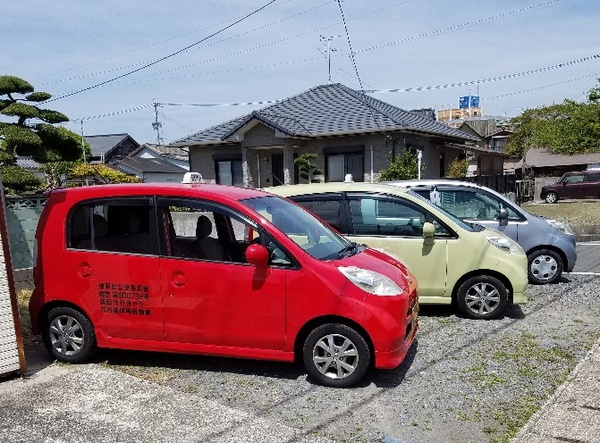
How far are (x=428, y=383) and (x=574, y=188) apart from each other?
2379cm

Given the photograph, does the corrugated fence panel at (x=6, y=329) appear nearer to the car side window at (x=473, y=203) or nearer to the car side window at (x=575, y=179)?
the car side window at (x=473, y=203)

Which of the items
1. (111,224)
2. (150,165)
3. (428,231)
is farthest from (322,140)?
(150,165)

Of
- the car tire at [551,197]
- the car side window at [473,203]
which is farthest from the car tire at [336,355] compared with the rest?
the car tire at [551,197]

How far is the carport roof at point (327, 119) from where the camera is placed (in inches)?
706

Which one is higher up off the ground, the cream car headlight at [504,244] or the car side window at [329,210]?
the car side window at [329,210]

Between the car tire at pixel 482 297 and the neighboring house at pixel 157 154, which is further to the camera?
the neighboring house at pixel 157 154

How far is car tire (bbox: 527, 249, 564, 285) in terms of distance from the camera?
718cm

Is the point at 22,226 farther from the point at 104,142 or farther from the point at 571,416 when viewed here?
the point at 104,142

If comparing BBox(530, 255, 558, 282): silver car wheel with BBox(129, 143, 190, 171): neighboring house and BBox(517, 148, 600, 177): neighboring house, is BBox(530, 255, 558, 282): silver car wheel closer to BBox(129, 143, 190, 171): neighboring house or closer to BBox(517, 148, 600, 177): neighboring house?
BBox(517, 148, 600, 177): neighboring house

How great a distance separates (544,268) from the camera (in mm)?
7242

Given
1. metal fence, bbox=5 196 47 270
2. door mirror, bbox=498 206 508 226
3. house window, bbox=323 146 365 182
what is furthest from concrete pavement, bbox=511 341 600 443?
house window, bbox=323 146 365 182

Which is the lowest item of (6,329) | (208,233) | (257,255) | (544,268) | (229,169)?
(544,268)

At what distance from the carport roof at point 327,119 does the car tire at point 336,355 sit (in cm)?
1395

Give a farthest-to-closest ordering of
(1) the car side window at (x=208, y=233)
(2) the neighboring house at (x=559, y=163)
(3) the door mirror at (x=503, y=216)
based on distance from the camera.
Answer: (2) the neighboring house at (x=559, y=163) → (3) the door mirror at (x=503, y=216) → (1) the car side window at (x=208, y=233)
